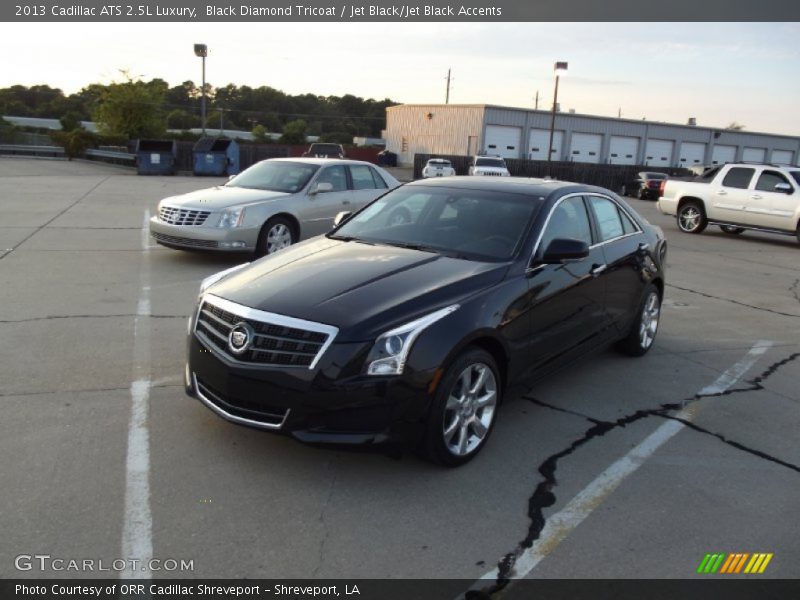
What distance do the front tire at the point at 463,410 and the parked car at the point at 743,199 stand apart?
14.3m

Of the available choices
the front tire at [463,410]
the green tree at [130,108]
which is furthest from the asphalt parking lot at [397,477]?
the green tree at [130,108]

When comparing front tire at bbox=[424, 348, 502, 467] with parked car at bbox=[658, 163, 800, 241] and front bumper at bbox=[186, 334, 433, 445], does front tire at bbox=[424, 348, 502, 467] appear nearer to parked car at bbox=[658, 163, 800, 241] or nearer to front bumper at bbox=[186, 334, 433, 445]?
front bumper at bbox=[186, 334, 433, 445]

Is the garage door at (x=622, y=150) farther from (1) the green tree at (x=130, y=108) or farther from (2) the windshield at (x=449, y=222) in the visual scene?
(2) the windshield at (x=449, y=222)

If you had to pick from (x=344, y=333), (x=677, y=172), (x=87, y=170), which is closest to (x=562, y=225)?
(x=344, y=333)

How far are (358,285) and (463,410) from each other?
3.09 feet

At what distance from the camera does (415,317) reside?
356 cm

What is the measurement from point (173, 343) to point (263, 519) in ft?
9.92

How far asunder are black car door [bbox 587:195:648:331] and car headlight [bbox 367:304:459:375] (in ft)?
7.66

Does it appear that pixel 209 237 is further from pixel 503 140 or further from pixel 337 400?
pixel 503 140

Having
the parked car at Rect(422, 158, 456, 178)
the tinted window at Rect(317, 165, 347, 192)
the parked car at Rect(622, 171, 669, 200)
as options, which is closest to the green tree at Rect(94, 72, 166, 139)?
the parked car at Rect(422, 158, 456, 178)

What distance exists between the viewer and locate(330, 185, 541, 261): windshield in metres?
4.55

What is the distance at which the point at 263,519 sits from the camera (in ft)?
10.6

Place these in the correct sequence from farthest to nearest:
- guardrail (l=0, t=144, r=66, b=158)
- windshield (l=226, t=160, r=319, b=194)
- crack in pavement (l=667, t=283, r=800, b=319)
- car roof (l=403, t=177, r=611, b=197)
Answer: guardrail (l=0, t=144, r=66, b=158) < windshield (l=226, t=160, r=319, b=194) < crack in pavement (l=667, t=283, r=800, b=319) < car roof (l=403, t=177, r=611, b=197)

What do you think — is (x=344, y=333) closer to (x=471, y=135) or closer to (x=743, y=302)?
(x=743, y=302)
